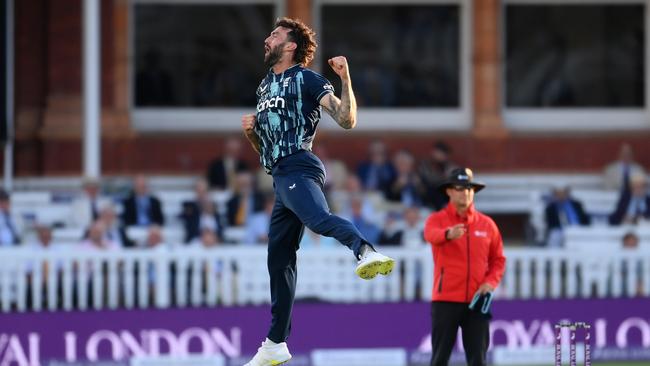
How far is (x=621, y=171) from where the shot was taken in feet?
62.1

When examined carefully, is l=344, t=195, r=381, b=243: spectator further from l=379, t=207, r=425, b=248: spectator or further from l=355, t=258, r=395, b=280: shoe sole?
l=355, t=258, r=395, b=280: shoe sole

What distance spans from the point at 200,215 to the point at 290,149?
7.96 meters

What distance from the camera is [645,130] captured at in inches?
787

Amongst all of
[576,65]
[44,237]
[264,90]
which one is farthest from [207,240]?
[264,90]

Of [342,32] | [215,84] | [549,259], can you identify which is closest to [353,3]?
[342,32]

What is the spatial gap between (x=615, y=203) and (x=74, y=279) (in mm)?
6120

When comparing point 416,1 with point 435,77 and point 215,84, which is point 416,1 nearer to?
point 435,77

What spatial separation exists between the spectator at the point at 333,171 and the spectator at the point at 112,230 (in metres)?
2.50

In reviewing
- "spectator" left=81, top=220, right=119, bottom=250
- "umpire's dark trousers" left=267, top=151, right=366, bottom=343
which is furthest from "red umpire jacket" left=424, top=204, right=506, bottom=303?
"spectator" left=81, top=220, right=119, bottom=250

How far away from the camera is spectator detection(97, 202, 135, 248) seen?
16359 millimetres

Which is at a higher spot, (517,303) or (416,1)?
(416,1)

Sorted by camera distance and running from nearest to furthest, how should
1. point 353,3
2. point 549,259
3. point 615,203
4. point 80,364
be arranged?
1. point 80,364
2. point 549,259
3. point 615,203
4. point 353,3

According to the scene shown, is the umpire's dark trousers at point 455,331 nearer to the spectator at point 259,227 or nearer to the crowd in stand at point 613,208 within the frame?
the spectator at point 259,227

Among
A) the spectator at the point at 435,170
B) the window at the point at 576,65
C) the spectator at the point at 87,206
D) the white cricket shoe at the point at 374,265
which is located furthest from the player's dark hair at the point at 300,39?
the window at the point at 576,65
